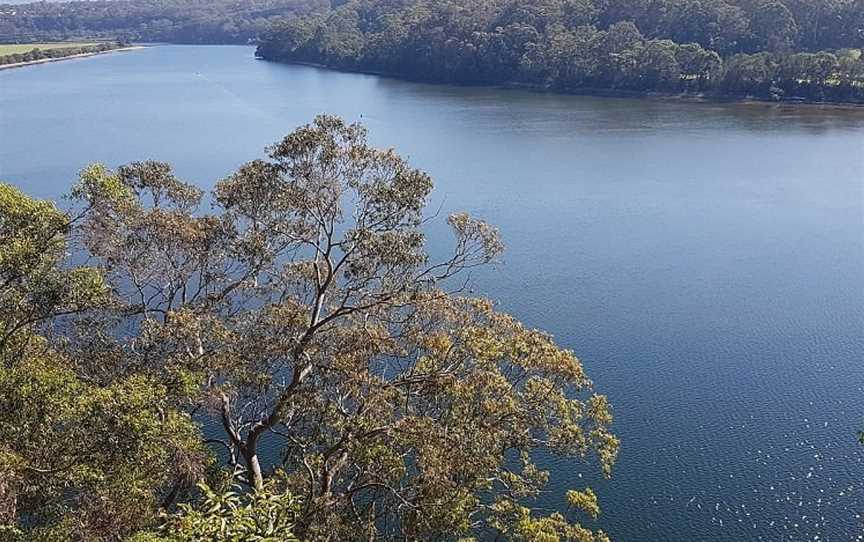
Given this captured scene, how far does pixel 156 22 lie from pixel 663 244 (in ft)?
532

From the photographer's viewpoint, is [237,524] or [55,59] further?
[55,59]

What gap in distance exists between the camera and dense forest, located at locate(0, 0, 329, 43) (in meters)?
158

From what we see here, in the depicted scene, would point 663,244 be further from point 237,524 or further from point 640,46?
point 640,46

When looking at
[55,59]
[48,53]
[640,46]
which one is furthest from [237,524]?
[55,59]

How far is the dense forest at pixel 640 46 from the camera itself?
210ft

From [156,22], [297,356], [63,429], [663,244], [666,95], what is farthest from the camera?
[156,22]

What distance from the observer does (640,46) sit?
69.8m

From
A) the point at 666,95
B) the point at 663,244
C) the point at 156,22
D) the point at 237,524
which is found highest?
the point at 156,22

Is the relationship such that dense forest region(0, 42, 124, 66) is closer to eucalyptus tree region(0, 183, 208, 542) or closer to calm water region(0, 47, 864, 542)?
→ calm water region(0, 47, 864, 542)

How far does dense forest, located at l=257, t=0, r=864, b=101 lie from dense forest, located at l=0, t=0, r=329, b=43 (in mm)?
76653

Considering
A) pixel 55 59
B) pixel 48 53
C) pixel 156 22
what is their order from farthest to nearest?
1. pixel 156 22
2. pixel 55 59
3. pixel 48 53

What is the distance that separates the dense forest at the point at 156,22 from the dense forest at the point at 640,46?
76653 millimetres

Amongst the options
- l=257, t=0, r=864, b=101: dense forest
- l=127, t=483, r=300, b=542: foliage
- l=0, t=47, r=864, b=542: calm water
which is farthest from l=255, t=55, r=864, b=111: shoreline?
l=127, t=483, r=300, b=542: foliage

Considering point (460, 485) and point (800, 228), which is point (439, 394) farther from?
point (800, 228)
